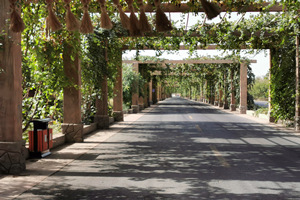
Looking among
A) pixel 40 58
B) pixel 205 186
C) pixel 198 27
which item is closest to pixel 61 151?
pixel 40 58

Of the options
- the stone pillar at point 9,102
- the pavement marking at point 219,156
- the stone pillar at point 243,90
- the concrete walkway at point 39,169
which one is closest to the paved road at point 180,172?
the pavement marking at point 219,156

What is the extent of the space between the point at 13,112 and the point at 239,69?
2799cm

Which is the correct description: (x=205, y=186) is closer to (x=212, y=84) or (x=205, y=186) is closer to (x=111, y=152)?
(x=111, y=152)

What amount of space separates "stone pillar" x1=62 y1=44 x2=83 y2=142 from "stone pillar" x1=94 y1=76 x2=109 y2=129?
4.78 metres

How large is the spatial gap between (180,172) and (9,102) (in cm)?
421

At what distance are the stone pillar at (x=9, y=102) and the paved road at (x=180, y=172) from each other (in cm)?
108

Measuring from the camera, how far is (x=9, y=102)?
7.27 m

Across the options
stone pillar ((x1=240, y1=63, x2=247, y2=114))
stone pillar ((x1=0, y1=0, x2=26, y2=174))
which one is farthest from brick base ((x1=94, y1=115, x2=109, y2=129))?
stone pillar ((x1=240, y1=63, x2=247, y2=114))

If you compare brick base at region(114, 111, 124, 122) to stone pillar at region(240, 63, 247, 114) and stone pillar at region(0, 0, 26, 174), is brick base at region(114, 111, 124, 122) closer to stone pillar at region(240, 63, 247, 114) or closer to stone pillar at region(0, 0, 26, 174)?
stone pillar at region(240, 63, 247, 114)

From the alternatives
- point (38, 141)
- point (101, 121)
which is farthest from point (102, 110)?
point (38, 141)

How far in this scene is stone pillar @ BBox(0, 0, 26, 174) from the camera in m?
7.19

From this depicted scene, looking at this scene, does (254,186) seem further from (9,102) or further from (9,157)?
(9,102)

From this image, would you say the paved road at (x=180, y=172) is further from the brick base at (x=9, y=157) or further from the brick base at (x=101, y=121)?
the brick base at (x=101, y=121)

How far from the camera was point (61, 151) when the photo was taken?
406 inches
